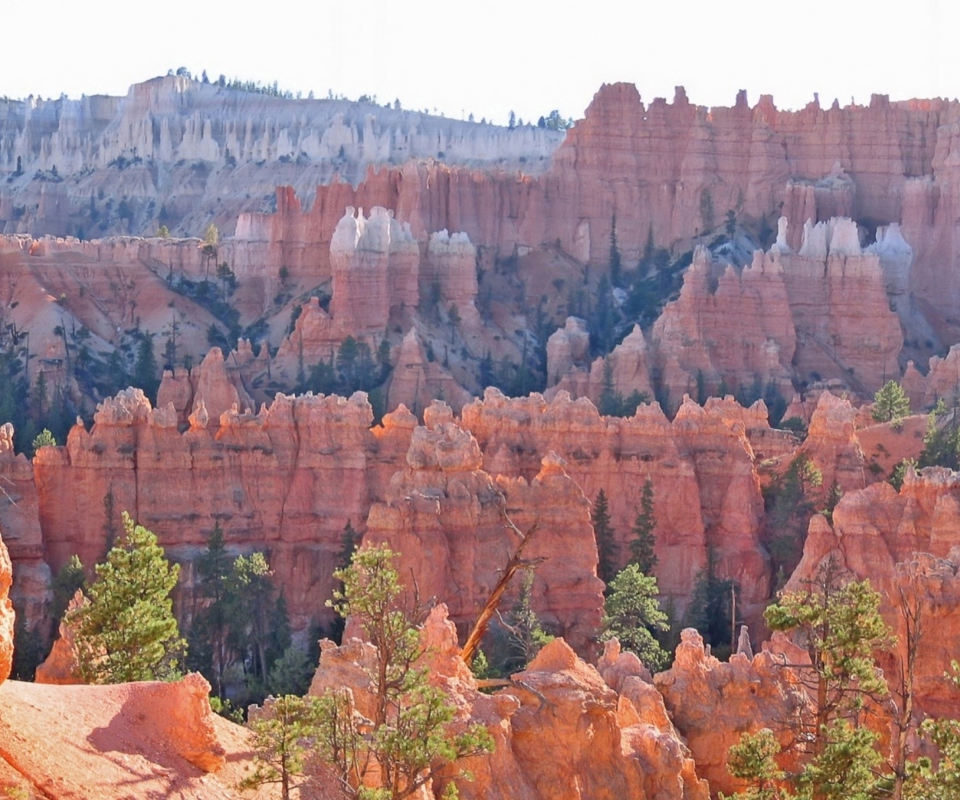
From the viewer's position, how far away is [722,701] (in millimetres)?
33344

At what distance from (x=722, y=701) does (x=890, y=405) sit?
39877mm

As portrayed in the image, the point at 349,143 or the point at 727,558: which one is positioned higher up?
the point at 349,143

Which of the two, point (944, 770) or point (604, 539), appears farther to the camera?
point (604, 539)

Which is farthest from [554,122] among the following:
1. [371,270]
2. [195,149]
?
[371,270]

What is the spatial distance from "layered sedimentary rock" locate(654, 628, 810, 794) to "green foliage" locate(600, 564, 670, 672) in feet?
35.8

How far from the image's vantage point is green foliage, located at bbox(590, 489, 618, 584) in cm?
5612

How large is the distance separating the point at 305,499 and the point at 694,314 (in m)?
34.0

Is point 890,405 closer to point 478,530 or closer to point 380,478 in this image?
point 380,478

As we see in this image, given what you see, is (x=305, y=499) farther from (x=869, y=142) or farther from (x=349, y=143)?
(x=349, y=143)

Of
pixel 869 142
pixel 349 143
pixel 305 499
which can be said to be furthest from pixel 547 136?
pixel 305 499

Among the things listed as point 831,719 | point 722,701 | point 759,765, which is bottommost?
point 722,701

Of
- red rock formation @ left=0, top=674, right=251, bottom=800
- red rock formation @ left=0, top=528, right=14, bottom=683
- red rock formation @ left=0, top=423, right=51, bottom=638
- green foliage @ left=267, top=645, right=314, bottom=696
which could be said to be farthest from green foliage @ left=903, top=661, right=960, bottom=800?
red rock formation @ left=0, top=423, right=51, bottom=638

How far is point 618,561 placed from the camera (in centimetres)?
5706

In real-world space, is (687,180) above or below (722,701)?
above
